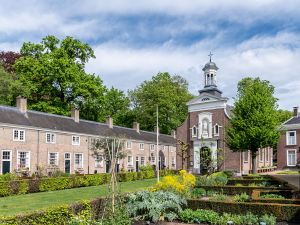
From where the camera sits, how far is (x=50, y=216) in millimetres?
10602

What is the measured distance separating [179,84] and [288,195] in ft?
181

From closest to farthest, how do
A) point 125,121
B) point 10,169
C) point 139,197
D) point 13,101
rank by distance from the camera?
point 139,197, point 10,169, point 13,101, point 125,121

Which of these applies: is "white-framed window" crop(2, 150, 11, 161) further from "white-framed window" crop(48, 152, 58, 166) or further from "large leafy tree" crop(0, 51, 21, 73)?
"large leafy tree" crop(0, 51, 21, 73)

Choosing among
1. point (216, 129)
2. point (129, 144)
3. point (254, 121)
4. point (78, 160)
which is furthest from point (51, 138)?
point (254, 121)

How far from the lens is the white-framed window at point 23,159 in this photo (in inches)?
1385

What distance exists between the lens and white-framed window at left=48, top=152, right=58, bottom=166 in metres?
38.5

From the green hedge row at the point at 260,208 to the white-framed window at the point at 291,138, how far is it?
3547 cm

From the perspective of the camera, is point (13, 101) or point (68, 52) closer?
point (13, 101)

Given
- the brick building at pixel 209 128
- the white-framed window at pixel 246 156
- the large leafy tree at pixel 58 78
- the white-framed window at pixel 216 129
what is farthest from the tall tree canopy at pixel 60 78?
the white-framed window at pixel 246 156

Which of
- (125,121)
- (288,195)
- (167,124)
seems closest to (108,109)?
(125,121)

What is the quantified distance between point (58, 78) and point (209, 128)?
A: 21657 mm

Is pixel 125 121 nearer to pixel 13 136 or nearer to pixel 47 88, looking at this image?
pixel 47 88

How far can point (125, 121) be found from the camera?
69.2 metres

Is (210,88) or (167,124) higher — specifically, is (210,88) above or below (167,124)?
above
